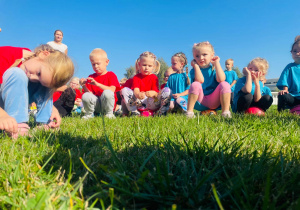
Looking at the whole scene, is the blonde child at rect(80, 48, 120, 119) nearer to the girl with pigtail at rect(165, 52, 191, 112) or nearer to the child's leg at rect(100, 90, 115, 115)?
the child's leg at rect(100, 90, 115, 115)

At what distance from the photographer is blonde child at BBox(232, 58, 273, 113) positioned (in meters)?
4.55

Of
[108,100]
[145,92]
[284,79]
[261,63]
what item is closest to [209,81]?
[261,63]

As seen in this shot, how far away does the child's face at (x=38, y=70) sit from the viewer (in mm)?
2443

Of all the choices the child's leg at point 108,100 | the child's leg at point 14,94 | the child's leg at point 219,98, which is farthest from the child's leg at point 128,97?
the child's leg at point 14,94

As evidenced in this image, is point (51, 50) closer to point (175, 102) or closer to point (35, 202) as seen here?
point (35, 202)

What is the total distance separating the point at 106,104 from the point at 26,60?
8.04 ft

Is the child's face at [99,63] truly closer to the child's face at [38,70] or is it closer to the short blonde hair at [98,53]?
the short blonde hair at [98,53]

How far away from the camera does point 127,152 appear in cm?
151

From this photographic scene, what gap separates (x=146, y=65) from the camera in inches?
210

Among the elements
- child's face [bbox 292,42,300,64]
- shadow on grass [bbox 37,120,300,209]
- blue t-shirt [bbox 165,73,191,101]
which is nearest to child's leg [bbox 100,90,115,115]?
blue t-shirt [bbox 165,73,191,101]

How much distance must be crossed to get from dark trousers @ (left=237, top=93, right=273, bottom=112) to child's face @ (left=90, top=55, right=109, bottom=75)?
2930mm

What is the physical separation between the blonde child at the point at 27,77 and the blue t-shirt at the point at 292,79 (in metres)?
4.31

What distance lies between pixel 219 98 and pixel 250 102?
607mm

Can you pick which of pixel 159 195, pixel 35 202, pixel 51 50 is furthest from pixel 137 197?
pixel 51 50
